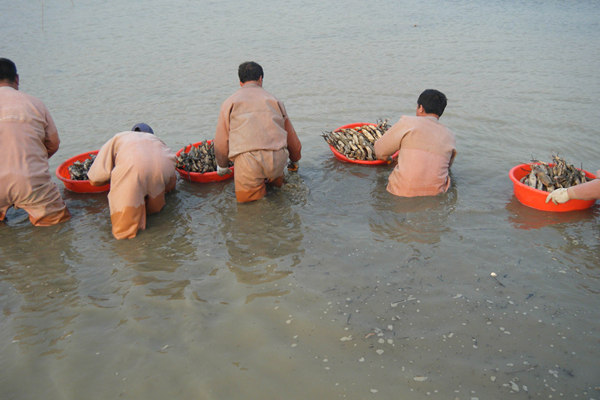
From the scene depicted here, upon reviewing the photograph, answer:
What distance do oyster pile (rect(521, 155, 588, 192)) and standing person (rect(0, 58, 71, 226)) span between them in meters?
5.24

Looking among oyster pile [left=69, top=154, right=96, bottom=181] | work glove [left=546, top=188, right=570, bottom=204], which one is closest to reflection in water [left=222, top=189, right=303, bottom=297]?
oyster pile [left=69, top=154, right=96, bottom=181]

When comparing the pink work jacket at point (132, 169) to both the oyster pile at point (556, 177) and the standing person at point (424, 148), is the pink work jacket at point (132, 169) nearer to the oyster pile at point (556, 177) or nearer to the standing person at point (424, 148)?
the standing person at point (424, 148)

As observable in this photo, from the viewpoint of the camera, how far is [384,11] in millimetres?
16547

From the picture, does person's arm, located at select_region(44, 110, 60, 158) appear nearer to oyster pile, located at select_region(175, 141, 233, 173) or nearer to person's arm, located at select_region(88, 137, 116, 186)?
person's arm, located at select_region(88, 137, 116, 186)

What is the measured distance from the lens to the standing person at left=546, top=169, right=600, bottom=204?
159 inches

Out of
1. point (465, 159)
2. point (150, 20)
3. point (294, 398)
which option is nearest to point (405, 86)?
point (465, 159)

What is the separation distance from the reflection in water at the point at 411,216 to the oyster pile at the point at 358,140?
749 mm

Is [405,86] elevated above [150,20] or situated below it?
below

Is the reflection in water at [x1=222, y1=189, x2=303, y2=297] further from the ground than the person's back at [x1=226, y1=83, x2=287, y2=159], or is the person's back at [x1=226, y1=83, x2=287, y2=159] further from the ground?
the person's back at [x1=226, y1=83, x2=287, y2=159]

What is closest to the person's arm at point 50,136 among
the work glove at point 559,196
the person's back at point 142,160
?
the person's back at point 142,160

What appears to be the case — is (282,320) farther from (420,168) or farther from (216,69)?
(216,69)

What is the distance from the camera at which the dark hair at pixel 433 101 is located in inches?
183

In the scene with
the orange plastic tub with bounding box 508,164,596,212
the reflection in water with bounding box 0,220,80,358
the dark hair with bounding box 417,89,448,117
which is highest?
the dark hair with bounding box 417,89,448,117

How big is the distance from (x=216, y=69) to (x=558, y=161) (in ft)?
26.9
